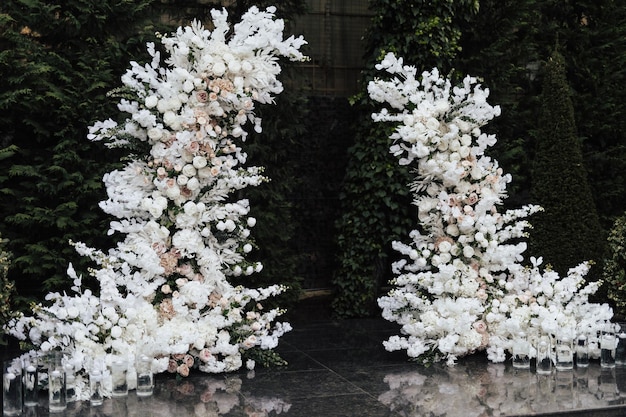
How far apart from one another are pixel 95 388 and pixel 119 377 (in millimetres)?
219

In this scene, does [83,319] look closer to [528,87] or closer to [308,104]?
[308,104]

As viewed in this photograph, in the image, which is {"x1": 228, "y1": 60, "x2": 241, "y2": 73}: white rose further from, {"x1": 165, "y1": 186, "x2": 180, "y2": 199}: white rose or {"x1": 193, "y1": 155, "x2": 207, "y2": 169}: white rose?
{"x1": 165, "y1": 186, "x2": 180, "y2": 199}: white rose

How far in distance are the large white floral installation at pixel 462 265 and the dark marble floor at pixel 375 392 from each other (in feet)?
0.89

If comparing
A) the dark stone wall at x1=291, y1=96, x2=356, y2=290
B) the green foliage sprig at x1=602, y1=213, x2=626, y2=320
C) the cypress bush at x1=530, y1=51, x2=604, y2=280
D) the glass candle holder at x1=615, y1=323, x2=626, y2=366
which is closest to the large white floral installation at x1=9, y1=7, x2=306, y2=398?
the glass candle holder at x1=615, y1=323, x2=626, y2=366

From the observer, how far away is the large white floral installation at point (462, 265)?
5562mm

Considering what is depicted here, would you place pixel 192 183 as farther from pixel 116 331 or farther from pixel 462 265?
pixel 462 265

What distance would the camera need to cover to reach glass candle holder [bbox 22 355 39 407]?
14.4ft

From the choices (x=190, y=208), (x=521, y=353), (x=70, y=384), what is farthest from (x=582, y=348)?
(x=70, y=384)

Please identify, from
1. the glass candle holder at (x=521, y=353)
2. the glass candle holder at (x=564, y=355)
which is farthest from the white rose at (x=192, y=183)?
the glass candle holder at (x=564, y=355)

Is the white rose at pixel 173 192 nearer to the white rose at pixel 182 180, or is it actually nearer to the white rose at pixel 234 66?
the white rose at pixel 182 180

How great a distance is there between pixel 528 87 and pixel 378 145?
2272mm

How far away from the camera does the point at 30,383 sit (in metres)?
4.43

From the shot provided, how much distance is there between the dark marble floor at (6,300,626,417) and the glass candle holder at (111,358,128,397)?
0.07m

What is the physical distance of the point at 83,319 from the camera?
4859 mm
